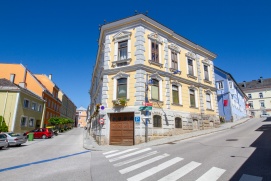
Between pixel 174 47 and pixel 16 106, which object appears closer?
pixel 174 47

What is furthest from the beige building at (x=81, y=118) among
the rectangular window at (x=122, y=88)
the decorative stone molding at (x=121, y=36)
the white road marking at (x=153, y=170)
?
the white road marking at (x=153, y=170)

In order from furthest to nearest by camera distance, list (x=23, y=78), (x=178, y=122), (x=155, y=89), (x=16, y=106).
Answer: (x=23, y=78) → (x=16, y=106) → (x=178, y=122) → (x=155, y=89)

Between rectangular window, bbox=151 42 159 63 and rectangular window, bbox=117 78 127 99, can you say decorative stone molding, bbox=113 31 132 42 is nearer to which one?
rectangular window, bbox=151 42 159 63

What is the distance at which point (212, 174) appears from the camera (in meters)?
6.80

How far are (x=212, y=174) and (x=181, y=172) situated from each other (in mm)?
1111

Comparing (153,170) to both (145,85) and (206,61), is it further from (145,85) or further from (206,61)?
(206,61)

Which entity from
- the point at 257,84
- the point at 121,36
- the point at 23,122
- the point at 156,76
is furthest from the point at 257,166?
the point at 257,84

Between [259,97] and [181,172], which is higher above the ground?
[259,97]

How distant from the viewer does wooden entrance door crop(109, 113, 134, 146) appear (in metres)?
16.8

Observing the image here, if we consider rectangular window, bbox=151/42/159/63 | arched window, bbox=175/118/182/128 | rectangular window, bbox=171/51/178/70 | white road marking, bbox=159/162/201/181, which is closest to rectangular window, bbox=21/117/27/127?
rectangular window, bbox=151/42/159/63

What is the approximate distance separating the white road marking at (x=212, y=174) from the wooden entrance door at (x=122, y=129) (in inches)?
391

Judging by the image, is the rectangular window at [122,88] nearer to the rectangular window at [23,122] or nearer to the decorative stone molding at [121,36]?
the decorative stone molding at [121,36]

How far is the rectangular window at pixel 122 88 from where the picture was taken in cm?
1801

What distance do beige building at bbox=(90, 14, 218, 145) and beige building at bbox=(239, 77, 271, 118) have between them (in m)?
54.8
